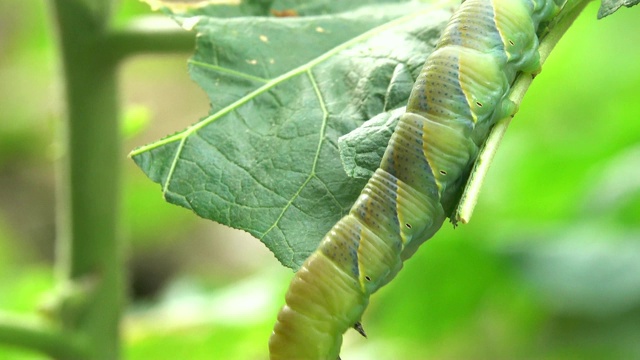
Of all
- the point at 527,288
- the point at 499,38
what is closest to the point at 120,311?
the point at 499,38

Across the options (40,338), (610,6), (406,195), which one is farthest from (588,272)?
(40,338)

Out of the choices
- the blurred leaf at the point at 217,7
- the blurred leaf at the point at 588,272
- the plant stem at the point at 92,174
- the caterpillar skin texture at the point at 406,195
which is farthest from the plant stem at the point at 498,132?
the blurred leaf at the point at 588,272

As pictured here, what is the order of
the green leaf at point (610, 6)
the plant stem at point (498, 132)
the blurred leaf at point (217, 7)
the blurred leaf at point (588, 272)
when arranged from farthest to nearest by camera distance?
the blurred leaf at point (588, 272), the blurred leaf at point (217, 7), the green leaf at point (610, 6), the plant stem at point (498, 132)

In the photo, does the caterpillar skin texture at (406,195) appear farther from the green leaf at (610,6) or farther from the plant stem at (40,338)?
the plant stem at (40,338)

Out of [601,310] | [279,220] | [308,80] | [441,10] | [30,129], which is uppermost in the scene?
[441,10]

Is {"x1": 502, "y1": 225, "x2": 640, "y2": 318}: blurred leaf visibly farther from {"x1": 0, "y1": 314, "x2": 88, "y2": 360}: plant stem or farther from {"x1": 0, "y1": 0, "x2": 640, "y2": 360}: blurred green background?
{"x1": 0, "y1": 314, "x2": 88, "y2": 360}: plant stem

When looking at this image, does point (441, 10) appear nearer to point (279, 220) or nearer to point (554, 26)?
point (554, 26)
